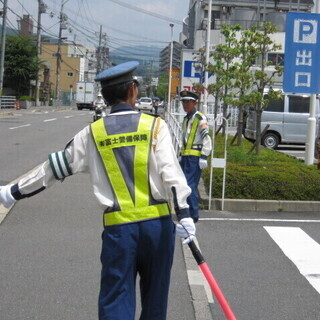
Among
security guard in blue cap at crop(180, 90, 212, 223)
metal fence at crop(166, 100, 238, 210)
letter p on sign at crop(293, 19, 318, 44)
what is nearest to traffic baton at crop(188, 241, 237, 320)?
security guard in blue cap at crop(180, 90, 212, 223)

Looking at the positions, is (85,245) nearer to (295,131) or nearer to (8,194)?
(8,194)

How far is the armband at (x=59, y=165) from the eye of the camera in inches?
132

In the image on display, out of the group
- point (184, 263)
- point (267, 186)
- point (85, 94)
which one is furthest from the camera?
point (85, 94)

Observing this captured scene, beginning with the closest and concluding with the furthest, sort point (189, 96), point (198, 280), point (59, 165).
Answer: point (59, 165)
point (198, 280)
point (189, 96)

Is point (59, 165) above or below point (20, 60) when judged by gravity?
below

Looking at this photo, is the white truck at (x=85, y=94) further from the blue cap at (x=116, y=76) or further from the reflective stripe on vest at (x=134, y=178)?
the reflective stripe on vest at (x=134, y=178)

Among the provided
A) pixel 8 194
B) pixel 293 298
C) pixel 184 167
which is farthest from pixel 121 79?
pixel 184 167


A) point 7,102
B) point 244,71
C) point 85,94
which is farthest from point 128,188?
point 85,94

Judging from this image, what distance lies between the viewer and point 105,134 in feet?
10.8

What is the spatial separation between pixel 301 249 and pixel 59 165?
4.73 meters

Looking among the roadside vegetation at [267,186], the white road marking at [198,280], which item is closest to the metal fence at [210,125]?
the roadside vegetation at [267,186]

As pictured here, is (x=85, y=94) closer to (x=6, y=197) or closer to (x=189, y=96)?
(x=189, y=96)

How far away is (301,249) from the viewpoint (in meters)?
7.33

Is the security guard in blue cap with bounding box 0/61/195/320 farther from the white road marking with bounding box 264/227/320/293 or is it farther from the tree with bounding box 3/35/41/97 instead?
the tree with bounding box 3/35/41/97
